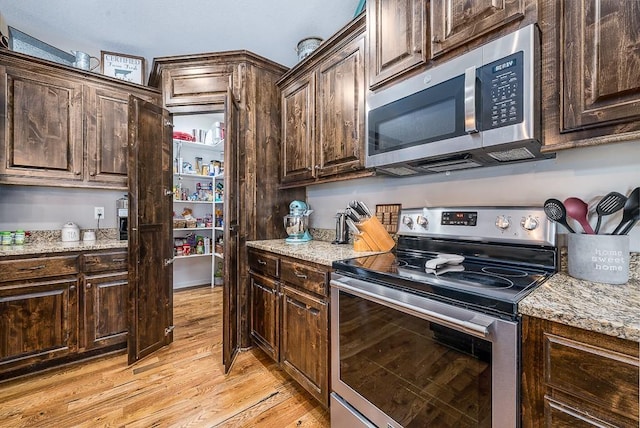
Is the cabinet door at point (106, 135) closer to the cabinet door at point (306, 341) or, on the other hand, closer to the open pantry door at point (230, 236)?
the open pantry door at point (230, 236)

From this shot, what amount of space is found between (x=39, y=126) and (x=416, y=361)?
122 inches

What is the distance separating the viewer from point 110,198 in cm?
273

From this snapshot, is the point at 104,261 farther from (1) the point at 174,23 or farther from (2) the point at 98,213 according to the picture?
(1) the point at 174,23

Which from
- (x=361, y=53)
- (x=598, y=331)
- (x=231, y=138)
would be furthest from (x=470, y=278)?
(x=231, y=138)

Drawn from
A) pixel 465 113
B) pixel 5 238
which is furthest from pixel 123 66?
pixel 465 113

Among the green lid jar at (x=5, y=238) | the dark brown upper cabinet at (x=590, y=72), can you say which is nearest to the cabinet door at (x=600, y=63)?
the dark brown upper cabinet at (x=590, y=72)

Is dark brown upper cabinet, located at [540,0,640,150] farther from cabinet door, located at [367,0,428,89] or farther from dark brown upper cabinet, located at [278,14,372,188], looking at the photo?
dark brown upper cabinet, located at [278,14,372,188]

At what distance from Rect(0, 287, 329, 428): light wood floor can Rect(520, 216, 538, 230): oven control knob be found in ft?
4.65

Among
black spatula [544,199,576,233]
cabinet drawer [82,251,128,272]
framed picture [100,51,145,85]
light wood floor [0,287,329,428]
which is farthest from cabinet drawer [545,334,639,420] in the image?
framed picture [100,51,145,85]

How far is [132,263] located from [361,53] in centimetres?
215

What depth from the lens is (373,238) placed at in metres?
1.71

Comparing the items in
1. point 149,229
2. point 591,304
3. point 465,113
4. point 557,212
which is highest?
point 465,113

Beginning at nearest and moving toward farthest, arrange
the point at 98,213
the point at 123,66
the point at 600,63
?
the point at 600,63
the point at 123,66
the point at 98,213

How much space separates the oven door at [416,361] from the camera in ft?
2.56
